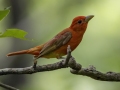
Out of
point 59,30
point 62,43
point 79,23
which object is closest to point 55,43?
point 62,43

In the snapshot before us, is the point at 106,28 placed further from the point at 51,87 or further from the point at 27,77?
the point at 27,77

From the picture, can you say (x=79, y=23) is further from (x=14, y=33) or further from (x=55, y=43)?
(x=14, y=33)

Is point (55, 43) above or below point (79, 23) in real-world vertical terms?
below

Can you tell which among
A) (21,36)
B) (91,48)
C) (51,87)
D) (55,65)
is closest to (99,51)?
(91,48)

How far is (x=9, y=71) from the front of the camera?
1710 mm

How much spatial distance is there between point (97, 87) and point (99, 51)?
2.34 feet

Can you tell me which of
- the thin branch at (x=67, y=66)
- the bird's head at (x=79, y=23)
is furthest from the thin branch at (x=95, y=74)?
the bird's head at (x=79, y=23)

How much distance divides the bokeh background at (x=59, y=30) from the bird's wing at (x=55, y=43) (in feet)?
4.59

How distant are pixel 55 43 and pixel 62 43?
46 mm

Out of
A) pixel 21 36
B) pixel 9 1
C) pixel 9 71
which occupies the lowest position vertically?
pixel 9 71

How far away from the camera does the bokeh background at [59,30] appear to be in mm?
4102

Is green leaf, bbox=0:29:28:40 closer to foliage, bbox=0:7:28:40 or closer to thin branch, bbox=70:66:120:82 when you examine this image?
foliage, bbox=0:7:28:40

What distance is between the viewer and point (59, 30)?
5160 millimetres

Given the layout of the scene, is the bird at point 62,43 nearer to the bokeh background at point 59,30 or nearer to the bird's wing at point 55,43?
the bird's wing at point 55,43
